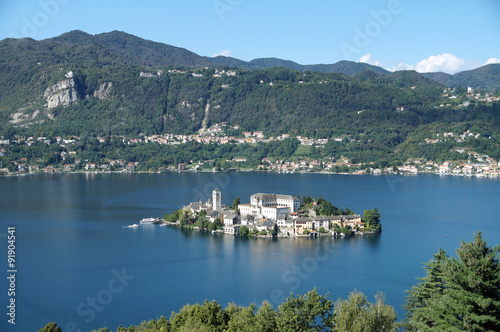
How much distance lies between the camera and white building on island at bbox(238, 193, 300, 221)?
17.5 meters

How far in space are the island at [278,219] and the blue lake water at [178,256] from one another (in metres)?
0.62

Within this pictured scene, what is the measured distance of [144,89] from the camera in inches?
2311

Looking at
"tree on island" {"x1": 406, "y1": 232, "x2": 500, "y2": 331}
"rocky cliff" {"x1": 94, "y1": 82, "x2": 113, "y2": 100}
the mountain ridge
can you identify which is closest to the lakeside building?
"tree on island" {"x1": 406, "y1": 232, "x2": 500, "y2": 331}

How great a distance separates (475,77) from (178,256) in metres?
99.6

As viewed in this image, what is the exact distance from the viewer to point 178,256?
1396cm

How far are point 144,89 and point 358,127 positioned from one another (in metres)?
24.8

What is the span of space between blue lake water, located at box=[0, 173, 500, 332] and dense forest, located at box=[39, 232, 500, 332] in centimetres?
262

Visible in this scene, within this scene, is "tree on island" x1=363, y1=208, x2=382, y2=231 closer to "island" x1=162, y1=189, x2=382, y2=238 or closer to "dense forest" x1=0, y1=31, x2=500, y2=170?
"island" x1=162, y1=189, x2=382, y2=238

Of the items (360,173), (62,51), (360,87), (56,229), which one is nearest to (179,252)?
(56,229)

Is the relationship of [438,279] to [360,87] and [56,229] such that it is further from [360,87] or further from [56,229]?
[360,87]

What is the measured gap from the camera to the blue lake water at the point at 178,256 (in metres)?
10.5

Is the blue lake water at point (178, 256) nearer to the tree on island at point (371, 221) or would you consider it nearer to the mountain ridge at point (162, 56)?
the tree on island at point (371, 221)

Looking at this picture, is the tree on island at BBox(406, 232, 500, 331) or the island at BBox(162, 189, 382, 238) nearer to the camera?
the tree on island at BBox(406, 232, 500, 331)

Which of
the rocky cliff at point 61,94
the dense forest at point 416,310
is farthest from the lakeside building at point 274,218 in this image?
the rocky cliff at point 61,94
